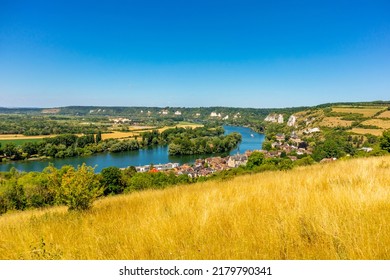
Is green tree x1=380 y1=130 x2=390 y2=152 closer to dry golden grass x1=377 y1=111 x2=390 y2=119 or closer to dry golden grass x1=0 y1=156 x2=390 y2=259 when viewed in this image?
dry golden grass x1=0 y1=156 x2=390 y2=259

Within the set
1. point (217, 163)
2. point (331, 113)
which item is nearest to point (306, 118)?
point (331, 113)

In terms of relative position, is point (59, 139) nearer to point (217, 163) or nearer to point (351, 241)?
point (217, 163)

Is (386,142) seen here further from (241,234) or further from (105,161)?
(105,161)

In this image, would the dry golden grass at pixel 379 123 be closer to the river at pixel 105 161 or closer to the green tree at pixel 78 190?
the river at pixel 105 161

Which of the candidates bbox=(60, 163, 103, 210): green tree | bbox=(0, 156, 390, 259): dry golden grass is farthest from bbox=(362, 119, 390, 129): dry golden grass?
bbox=(60, 163, 103, 210): green tree

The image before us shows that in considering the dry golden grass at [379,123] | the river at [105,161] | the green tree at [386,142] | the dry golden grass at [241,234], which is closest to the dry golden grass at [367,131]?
the dry golden grass at [379,123]

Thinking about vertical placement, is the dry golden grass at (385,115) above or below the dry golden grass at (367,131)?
above

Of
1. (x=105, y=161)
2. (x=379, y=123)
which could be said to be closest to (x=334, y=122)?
(x=379, y=123)

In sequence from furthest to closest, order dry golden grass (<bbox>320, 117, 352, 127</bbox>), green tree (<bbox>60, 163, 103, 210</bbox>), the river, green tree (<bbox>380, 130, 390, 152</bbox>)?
1. dry golden grass (<bbox>320, 117, 352, 127</bbox>)
2. the river
3. green tree (<bbox>380, 130, 390, 152</bbox>)
4. green tree (<bbox>60, 163, 103, 210</bbox>)
